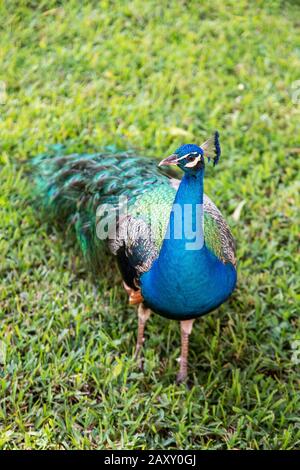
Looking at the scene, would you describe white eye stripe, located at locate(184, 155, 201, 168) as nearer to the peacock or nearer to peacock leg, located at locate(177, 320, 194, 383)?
the peacock

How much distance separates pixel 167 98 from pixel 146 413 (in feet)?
7.74

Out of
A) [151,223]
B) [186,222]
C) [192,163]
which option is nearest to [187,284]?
[186,222]

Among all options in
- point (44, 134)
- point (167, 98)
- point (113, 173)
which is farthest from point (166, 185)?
point (167, 98)

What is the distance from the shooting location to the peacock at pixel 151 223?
2412 mm

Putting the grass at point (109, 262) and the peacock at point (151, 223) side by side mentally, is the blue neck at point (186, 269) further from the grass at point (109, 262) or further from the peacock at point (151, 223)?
the grass at point (109, 262)

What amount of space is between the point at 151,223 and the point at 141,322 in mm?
487

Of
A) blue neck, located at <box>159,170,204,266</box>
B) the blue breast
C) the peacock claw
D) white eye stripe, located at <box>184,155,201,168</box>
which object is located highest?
white eye stripe, located at <box>184,155,201,168</box>

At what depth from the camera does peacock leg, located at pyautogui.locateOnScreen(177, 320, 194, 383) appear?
2.81 metres

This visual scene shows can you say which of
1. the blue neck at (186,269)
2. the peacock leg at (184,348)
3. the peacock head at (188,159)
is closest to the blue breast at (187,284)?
the blue neck at (186,269)

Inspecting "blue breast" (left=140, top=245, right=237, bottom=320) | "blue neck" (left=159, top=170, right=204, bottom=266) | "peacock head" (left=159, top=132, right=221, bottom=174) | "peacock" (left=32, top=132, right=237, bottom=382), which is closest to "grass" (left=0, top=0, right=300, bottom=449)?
"peacock" (left=32, top=132, right=237, bottom=382)

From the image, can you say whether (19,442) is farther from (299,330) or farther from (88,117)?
(88,117)

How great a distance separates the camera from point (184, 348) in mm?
2850

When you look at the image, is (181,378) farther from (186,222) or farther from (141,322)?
(186,222)
